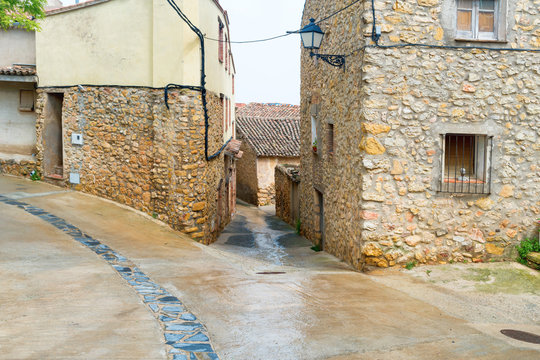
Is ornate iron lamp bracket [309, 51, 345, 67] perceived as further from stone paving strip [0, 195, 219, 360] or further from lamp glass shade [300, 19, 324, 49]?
stone paving strip [0, 195, 219, 360]

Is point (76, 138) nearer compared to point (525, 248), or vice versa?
point (525, 248)

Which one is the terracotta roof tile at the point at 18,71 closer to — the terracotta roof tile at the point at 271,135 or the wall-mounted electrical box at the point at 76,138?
the wall-mounted electrical box at the point at 76,138

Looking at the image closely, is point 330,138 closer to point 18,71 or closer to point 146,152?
point 146,152

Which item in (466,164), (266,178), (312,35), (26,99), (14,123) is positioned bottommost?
(266,178)

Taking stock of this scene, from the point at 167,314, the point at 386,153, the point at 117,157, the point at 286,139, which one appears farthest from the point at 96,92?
the point at 286,139

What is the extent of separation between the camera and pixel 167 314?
506cm

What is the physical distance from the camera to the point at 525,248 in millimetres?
7969

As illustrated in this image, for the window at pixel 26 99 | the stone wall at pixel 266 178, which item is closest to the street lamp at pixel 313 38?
the window at pixel 26 99

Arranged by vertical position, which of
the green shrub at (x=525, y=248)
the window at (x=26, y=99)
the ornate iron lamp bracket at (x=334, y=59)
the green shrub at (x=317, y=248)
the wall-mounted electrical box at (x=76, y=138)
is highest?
the ornate iron lamp bracket at (x=334, y=59)

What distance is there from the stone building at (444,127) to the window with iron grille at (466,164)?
0.02 meters

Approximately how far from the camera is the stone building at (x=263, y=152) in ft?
83.6

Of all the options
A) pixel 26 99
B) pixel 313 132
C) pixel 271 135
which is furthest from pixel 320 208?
pixel 271 135

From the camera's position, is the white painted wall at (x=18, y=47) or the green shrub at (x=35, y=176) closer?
the green shrub at (x=35, y=176)

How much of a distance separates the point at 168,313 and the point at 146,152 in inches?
245
